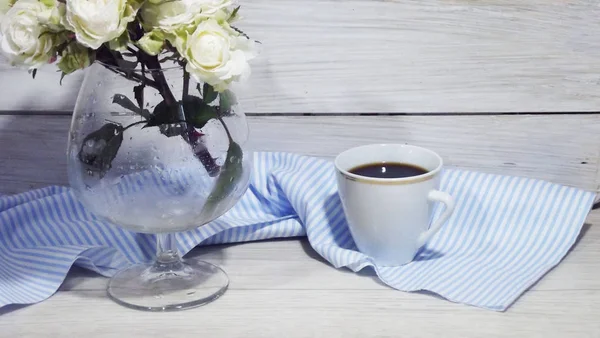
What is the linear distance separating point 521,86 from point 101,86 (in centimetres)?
46

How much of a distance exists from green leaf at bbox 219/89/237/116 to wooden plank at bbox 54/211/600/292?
0.53 feet

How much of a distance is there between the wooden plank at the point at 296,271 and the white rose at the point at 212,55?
0.21 meters

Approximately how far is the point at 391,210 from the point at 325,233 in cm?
10

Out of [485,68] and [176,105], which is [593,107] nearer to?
[485,68]

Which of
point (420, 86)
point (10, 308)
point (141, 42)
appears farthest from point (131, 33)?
point (420, 86)

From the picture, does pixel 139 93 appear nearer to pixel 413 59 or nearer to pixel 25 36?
pixel 25 36

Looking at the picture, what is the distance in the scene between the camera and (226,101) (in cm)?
62

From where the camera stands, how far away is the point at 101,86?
A: 2.01 ft

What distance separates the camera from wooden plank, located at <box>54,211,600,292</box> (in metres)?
0.67

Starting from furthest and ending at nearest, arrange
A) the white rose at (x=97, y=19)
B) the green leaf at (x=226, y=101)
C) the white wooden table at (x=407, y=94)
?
the white wooden table at (x=407, y=94)
the green leaf at (x=226, y=101)
the white rose at (x=97, y=19)

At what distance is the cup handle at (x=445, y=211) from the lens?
67cm

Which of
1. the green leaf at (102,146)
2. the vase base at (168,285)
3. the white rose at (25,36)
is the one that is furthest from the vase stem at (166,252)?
the white rose at (25,36)

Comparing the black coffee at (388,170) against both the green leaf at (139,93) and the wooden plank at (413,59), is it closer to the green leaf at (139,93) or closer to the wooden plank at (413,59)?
the wooden plank at (413,59)

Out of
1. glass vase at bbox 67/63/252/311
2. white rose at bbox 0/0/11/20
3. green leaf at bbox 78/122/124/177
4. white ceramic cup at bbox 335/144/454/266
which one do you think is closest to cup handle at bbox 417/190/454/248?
white ceramic cup at bbox 335/144/454/266
